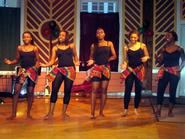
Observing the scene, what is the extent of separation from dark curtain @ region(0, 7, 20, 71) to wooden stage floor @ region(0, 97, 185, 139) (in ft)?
8.95

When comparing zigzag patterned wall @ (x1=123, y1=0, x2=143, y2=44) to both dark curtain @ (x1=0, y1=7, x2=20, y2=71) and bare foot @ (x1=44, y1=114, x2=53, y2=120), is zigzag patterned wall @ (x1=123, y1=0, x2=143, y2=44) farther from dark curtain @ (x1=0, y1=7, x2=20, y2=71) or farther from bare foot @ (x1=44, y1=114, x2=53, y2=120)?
bare foot @ (x1=44, y1=114, x2=53, y2=120)

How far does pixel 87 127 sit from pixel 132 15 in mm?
5111

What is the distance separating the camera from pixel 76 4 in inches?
423

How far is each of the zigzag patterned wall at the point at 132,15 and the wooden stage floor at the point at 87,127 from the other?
3.23 meters

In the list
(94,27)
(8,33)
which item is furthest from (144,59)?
(8,33)

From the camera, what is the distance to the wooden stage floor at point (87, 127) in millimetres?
5695

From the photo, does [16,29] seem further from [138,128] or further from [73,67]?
[138,128]

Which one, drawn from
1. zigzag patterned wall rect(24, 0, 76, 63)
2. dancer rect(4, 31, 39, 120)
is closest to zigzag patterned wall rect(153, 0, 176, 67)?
zigzag patterned wall rect(24, 0, 76, 63)

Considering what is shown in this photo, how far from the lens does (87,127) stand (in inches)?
247

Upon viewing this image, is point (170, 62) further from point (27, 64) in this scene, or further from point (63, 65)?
point (27, 64)

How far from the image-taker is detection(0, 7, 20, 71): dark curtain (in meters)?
10.5

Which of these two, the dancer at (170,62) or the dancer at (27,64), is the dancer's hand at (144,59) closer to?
the dancer at (170,62)

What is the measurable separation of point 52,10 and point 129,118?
4.60 m

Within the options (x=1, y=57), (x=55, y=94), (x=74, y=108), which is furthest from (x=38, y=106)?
(x=1, y=57)
